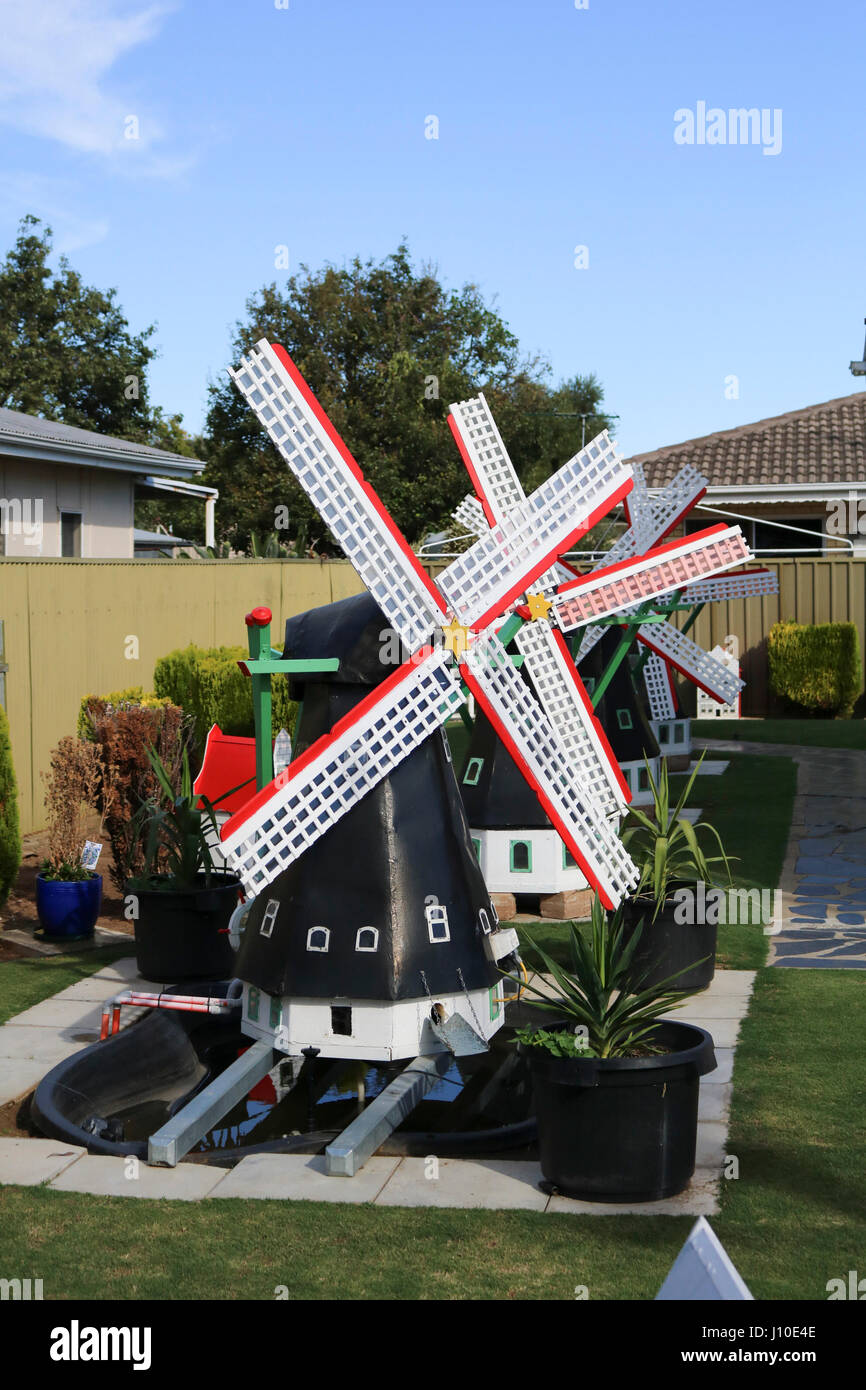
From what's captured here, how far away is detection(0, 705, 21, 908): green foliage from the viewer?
395 inches

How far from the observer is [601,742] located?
26.5 feet

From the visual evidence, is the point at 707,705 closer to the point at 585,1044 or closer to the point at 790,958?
the point at 790,958

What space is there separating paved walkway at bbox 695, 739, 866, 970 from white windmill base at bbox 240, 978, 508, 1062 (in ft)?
10.7

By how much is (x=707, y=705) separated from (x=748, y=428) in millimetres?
7759

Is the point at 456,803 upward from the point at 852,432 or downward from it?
downward

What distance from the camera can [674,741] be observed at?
1762 centimetres

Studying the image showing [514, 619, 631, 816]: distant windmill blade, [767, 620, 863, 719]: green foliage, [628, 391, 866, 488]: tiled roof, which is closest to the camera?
[514, 619, 631, 816]: distant windmill blade

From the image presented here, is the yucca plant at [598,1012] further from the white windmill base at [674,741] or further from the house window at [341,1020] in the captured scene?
the white windmill base at [674,741]

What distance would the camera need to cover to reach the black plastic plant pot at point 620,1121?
222 inches

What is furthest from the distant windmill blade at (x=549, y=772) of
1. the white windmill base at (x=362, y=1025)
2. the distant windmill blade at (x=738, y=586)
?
the distant windmill blade at (x=738, y=586)

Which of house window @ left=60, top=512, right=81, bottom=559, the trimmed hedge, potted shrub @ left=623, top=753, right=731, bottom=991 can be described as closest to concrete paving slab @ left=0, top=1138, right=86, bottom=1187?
potted shrub @ left=623, top=753, right=731, bottom=991

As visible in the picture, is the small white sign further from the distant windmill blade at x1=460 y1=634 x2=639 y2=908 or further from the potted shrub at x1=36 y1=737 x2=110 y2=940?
→ the distant windmill blade at x1=460 y1=634 x2=639 y2=908

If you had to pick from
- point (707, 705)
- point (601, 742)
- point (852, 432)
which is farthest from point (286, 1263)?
point (852, 432)

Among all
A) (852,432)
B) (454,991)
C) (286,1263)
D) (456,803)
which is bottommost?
(286,1263)
